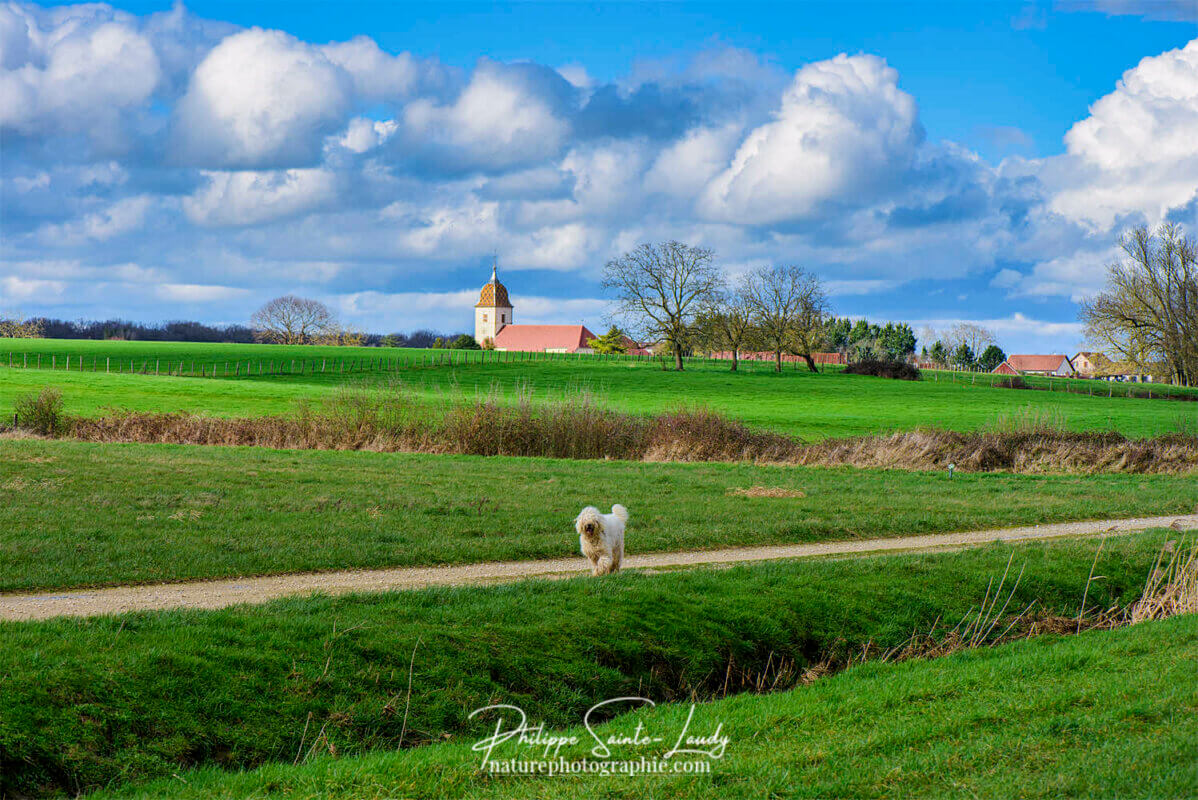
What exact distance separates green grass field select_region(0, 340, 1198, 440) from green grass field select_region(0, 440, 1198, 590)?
848 centimetres

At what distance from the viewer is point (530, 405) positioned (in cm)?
3088

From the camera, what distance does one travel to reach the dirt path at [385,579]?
1134 cm

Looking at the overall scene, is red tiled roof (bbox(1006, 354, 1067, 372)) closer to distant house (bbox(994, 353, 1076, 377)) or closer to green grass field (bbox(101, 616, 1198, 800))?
distant house (bbox(994, 353, 1076, 377))

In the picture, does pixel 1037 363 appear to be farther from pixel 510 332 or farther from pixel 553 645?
pixel 553 645

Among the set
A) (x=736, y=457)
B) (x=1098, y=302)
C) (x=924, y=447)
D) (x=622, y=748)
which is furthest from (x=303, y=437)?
(x=1098, y=302)

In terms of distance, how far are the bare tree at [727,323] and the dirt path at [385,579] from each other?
6940 cm

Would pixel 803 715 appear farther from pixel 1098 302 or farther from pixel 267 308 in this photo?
pixel 267 308

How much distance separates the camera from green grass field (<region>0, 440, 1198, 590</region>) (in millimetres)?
14273

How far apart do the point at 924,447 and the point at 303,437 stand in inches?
796

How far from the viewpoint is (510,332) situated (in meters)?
160

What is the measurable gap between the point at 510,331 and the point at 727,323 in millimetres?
73609

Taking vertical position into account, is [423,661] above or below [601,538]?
below

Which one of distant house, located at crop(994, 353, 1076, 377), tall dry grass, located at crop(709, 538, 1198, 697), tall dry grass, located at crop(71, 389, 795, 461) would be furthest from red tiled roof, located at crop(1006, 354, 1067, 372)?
tall dry grass, located at crop(709, 538, 1198, 697)
